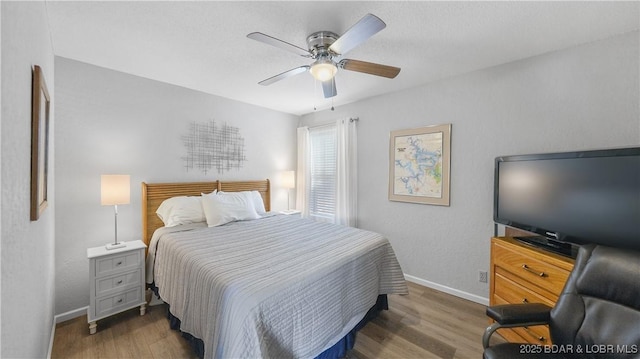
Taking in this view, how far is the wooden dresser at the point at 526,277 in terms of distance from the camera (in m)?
1.56

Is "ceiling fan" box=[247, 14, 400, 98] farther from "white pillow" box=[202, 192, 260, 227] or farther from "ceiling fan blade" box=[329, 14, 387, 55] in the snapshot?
"white pillow" box=[202, 192, 260, 227]

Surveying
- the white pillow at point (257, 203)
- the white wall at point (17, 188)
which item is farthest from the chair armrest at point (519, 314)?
the white pillow at point (257, 203)

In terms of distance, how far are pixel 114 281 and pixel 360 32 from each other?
2.91 metres

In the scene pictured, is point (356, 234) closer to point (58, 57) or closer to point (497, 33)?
point (497, 33)

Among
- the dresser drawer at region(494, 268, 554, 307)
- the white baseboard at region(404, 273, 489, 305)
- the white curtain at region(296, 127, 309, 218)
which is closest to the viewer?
the dresser drawer at region(494, 268, 554, 307)

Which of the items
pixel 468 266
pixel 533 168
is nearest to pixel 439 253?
pixel 468 266

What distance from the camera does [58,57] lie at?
2.21 m

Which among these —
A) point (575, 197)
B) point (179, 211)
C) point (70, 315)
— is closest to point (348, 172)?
point (179, 211)

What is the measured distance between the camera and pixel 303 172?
171 inches

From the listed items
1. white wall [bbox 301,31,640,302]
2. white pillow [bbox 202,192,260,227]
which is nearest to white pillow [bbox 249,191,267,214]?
white pillow [bbox 202,192,260,227]

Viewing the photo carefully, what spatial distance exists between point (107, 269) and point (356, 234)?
2336 mm

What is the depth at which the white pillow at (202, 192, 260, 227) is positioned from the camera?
2.74 metres

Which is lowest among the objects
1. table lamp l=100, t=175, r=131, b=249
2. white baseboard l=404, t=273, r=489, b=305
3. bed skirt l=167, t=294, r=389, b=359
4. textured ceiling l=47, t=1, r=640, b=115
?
white baseboard l=404, t=273, r=489, b=305

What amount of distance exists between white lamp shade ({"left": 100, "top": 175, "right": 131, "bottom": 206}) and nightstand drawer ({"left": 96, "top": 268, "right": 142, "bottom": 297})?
26.8 inches
